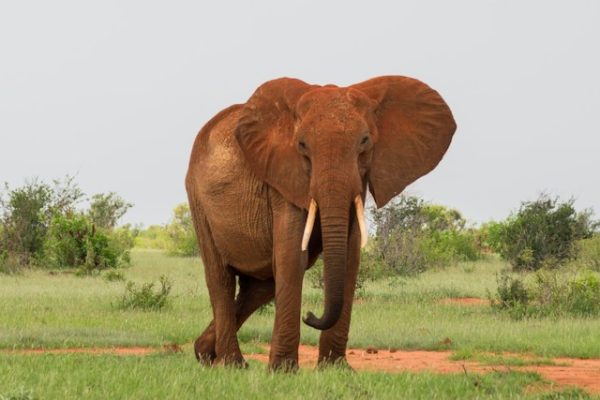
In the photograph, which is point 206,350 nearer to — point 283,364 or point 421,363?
point 283,364

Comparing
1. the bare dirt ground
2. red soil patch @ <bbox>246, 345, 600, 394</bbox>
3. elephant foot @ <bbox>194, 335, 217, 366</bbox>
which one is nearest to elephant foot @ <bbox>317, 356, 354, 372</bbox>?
the bare dirt ground

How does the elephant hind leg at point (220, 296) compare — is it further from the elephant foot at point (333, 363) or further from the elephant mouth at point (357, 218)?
the elephant mouth at point (357, 218)

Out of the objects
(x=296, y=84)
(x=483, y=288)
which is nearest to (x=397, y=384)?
(x=296, y=84)

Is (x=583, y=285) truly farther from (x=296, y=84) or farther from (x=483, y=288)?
(x=296, y=84)

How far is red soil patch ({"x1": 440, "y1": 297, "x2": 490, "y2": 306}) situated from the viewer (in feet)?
60.4

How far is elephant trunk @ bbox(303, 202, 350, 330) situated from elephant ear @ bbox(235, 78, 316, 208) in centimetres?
45

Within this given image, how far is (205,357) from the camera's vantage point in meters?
10.7

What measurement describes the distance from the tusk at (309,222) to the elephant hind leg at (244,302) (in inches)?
91.0

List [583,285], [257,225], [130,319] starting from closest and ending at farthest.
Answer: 1. [257,225]
2. [130,319]
3. [583,285]

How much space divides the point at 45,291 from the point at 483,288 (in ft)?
27.8

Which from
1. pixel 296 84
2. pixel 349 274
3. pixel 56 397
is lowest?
pixel 56 397

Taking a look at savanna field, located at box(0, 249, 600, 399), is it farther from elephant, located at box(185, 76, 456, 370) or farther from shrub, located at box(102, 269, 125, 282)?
elephant, located at box(185, 76, 456, 370)

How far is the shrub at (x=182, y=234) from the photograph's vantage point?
41562mm

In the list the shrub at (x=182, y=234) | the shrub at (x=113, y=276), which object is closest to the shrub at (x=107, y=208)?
the shrub at (x=182, y=234)
